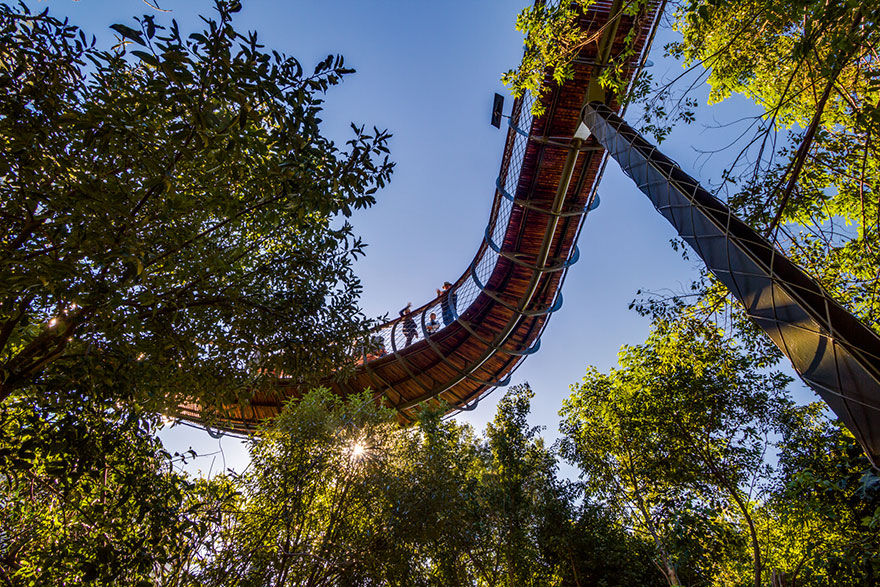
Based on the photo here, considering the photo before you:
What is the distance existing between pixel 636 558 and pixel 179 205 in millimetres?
9620

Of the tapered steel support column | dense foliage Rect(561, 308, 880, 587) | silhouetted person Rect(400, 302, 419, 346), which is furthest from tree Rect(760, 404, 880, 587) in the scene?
silhouetted person Rect(400, 302, 419, 346)

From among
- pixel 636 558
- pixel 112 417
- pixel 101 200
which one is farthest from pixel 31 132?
pixel 636 558

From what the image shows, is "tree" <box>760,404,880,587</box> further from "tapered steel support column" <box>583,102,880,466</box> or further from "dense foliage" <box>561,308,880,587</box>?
"tapered steel support column" <box>583,102,880,466</box>

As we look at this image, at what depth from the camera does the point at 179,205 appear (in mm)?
2992

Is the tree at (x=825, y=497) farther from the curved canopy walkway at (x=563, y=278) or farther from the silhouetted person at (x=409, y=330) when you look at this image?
the silhouetted person at (x=409, y=330)

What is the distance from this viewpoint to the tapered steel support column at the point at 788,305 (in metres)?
2.42

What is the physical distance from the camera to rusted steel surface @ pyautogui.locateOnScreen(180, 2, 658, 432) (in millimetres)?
6582

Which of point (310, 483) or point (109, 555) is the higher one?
point (310, 483)

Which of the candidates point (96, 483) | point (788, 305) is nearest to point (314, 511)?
point (96, 483)

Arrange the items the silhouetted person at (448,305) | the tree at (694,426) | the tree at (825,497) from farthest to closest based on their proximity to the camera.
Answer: the silhouetted person at (448,305)
the tree at (694,426)
the tree at (825,497)

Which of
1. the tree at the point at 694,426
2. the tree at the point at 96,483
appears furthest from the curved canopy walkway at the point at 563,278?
the tree at the point at 694,426

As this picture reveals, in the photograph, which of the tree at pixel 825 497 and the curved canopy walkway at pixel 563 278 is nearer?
the curved canopy walkway at pixel 563 278

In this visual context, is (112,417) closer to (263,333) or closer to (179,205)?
(263,333)

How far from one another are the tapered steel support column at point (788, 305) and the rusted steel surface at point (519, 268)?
240cm
